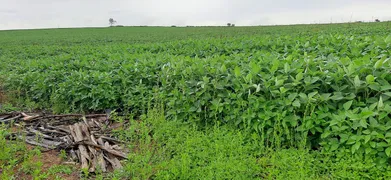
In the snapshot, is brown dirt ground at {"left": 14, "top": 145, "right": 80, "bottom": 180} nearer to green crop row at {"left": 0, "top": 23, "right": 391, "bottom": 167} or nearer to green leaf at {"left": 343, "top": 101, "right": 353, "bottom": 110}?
green crop row at {"left": 0, "top": 23, "right": 391, "bottom": 167}

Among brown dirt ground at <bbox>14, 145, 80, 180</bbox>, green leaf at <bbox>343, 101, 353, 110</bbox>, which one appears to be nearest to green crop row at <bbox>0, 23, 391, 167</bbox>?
green leaf at <bbox>343, 101, 353, 110</bbox>

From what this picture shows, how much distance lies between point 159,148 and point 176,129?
36 centimetres

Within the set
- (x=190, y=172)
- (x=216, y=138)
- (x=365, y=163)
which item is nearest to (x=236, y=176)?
(x=190, y=172)

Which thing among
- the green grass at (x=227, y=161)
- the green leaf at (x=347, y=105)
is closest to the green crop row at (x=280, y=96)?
the green leaf at (x=347, y=105)

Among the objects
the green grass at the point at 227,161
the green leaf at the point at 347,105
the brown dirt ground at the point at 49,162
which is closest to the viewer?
the green grass at the point at 227,161

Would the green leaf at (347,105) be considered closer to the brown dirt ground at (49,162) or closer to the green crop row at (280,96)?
the green crop row at (280,96)

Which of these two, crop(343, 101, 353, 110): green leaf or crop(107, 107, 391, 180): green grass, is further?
crop(343, 101, 353, 110): green leaf

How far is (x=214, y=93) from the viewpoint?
142 inches

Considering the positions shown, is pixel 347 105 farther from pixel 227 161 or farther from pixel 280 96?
→ pixel 227 161

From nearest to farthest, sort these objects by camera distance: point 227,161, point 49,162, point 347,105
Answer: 1. point 347,105
2. point 227,161
3. point 49,162

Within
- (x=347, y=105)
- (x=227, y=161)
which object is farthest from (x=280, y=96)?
(x=227, y=161)

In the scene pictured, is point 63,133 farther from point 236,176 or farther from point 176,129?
point 236,176

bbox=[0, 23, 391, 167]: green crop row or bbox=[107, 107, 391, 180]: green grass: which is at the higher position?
bbox=[0, 23, 391, 167]: green crop row

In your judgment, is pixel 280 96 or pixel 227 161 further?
pixel 280 96
